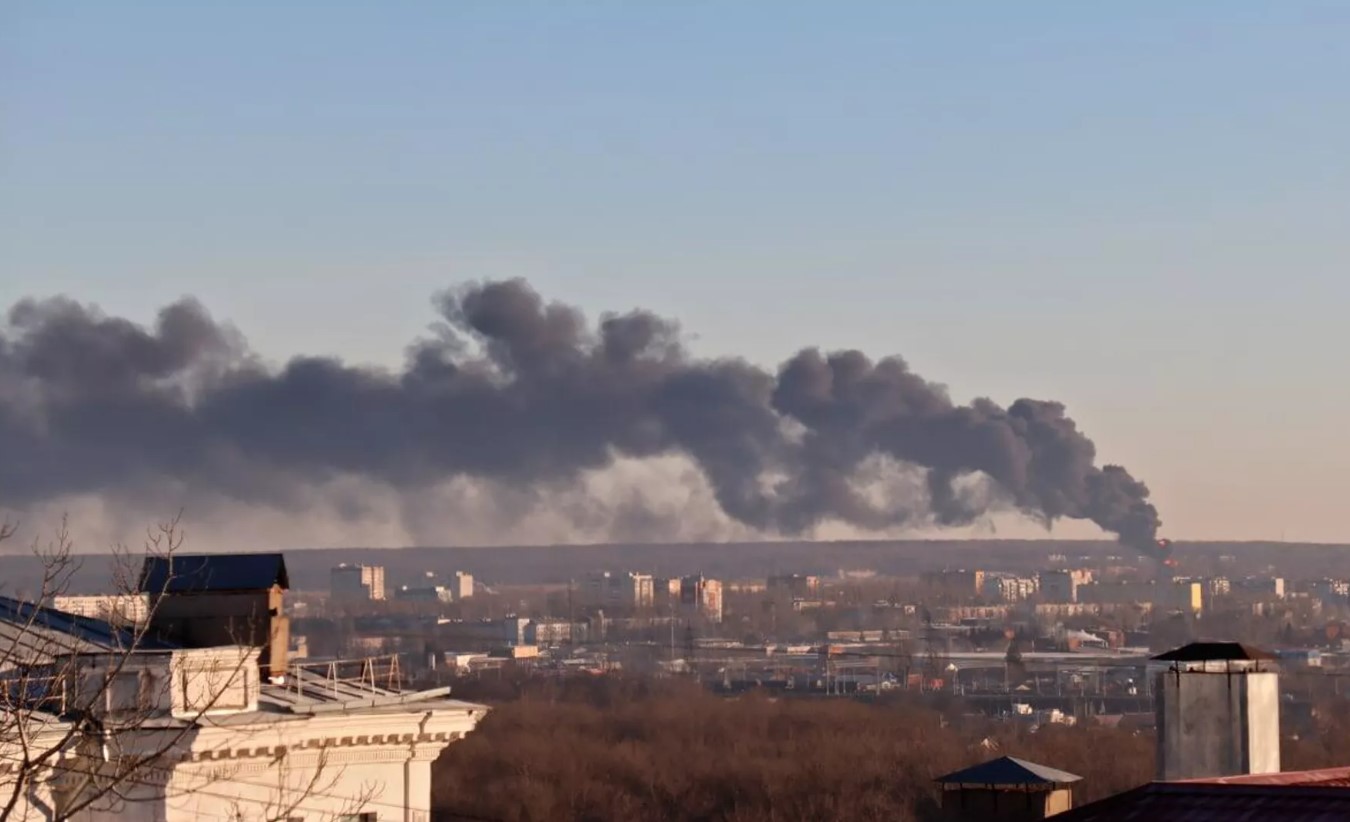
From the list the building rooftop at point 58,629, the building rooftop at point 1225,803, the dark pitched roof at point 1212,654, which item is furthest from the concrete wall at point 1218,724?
the building rooftop at point 58,629

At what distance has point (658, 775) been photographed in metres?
103

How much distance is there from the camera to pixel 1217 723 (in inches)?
910

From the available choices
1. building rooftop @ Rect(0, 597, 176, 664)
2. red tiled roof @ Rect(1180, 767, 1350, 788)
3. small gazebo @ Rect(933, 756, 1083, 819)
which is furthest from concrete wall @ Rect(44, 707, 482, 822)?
red tiled roof @ Rect(1180, 767, 1350, 788)

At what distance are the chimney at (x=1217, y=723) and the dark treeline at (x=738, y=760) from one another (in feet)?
192

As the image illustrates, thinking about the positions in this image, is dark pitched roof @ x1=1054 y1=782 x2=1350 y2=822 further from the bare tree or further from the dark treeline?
the dark treeline

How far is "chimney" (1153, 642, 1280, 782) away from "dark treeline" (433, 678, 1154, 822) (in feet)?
192

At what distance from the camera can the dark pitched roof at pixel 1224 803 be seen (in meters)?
16.8

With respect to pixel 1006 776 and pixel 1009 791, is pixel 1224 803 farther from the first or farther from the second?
pixel 1006 776

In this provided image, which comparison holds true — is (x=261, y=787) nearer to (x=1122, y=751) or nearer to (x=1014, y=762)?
(x=1014, y=762)

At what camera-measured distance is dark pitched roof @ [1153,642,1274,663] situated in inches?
949

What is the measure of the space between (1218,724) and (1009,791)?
491cm

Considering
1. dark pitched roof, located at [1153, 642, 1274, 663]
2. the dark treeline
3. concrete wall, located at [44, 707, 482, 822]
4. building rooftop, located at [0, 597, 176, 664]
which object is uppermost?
building rooftop, located at [0, 597, 176, 664]

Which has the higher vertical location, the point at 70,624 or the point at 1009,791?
the point at 70,624

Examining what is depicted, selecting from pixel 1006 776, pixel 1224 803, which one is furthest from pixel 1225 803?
pixel 1006 776
